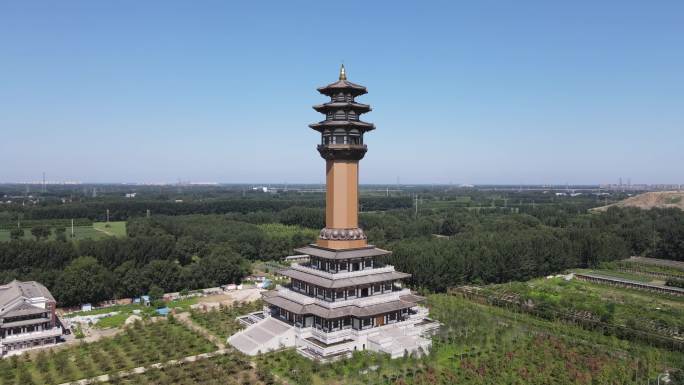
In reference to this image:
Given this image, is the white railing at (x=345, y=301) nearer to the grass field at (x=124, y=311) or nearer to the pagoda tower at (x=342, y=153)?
the pagoda tower at (x=342, y=153)

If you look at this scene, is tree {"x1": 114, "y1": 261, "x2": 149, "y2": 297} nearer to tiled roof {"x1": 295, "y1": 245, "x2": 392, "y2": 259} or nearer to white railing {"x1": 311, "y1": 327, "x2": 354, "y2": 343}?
tiled roof {"x1": 295, "y1": 245, "x2": 392, "y2": 259}

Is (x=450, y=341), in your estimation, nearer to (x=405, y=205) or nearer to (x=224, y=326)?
(x=224, y=326)

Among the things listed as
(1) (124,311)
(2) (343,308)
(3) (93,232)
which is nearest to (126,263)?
(1) (124,311)

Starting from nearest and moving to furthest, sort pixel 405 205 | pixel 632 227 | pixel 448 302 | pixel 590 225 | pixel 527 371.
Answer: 1. pixel 527 371
2. pixel 448 302
3. pixel 632 227
4. pixel 590 225
5. pixel 405 205

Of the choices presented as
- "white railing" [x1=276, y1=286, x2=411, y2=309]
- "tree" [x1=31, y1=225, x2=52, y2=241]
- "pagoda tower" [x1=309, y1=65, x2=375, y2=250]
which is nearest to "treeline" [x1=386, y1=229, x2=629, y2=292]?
"white railing" [x1=276, y1=286, x2=411, y2=309]

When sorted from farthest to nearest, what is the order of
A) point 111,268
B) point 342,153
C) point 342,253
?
point 111,268 → point 342,153 → point 342,253

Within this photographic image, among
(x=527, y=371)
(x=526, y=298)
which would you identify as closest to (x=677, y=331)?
(x=526, y=298)

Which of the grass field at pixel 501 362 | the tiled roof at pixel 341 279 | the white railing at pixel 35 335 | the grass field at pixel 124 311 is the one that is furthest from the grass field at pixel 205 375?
the grass field at pixel 124 311

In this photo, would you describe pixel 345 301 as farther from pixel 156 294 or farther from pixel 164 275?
pixel 164 275
